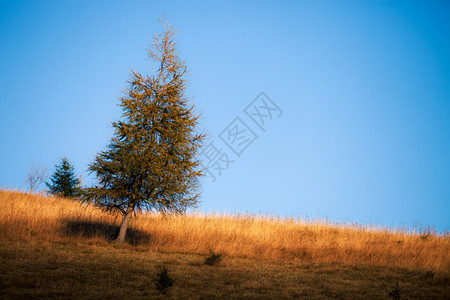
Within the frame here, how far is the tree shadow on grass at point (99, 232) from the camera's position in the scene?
17234mm

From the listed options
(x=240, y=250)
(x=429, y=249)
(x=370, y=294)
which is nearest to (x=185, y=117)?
(x=240, y=250)

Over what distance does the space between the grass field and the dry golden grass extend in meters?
0.05

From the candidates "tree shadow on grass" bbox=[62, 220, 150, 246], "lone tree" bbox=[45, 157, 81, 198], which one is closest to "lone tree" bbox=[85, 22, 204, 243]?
"tree shadow on grass" bbox=[62, 220, 150, 246]

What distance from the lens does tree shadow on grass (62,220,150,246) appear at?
17234 millimetres

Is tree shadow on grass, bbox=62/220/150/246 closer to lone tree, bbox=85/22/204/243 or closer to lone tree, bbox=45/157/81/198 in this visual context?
lone tree, bbox=85/22/204/243

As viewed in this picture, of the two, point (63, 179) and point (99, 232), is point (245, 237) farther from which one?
point (63, 179)

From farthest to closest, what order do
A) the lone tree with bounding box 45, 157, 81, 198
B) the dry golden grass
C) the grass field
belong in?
the lone tree with bounding box 45, 157, 81, 198 → the dry golden grass → the grass field

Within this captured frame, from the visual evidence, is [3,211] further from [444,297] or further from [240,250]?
[444,297]

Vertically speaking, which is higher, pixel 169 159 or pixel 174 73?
pixel 174 73

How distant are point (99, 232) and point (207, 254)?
6.04 meters

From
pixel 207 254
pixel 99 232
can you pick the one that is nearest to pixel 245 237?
pixel 207 254

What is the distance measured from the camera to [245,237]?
19.6 meters

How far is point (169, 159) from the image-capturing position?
51.7ft

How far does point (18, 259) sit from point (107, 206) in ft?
16.0
